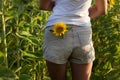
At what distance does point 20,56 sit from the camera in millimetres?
2219

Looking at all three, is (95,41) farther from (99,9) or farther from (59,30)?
(59,30)

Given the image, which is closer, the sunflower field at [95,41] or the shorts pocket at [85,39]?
the shorts pocket at [85,39]

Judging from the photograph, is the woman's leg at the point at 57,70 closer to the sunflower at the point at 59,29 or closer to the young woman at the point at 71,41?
the young woman at the point at 71,41

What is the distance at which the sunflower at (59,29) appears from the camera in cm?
188

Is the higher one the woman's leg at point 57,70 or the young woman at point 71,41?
the young woman at point 71,41

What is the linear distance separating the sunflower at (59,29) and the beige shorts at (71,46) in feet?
0.08

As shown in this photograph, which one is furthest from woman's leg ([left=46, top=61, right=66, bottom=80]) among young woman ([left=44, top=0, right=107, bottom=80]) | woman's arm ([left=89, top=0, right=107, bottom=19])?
woman's arm ([left=89, top=0, right=107, bottom=19])

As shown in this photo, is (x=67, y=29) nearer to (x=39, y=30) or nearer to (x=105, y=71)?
(x=39, y=30)

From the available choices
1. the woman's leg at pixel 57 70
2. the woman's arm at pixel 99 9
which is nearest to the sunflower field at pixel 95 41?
the woman's leg at pixel 57 70

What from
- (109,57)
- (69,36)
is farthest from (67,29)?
(109,57)

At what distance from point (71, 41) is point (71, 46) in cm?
3

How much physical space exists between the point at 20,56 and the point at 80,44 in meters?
0.47

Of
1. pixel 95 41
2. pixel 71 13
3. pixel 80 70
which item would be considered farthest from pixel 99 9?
pixel 95 41

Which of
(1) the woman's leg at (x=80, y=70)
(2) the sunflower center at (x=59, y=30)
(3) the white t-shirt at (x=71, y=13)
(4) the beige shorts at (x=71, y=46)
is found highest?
(3) the white t-shirt at (x=71, y=13)
